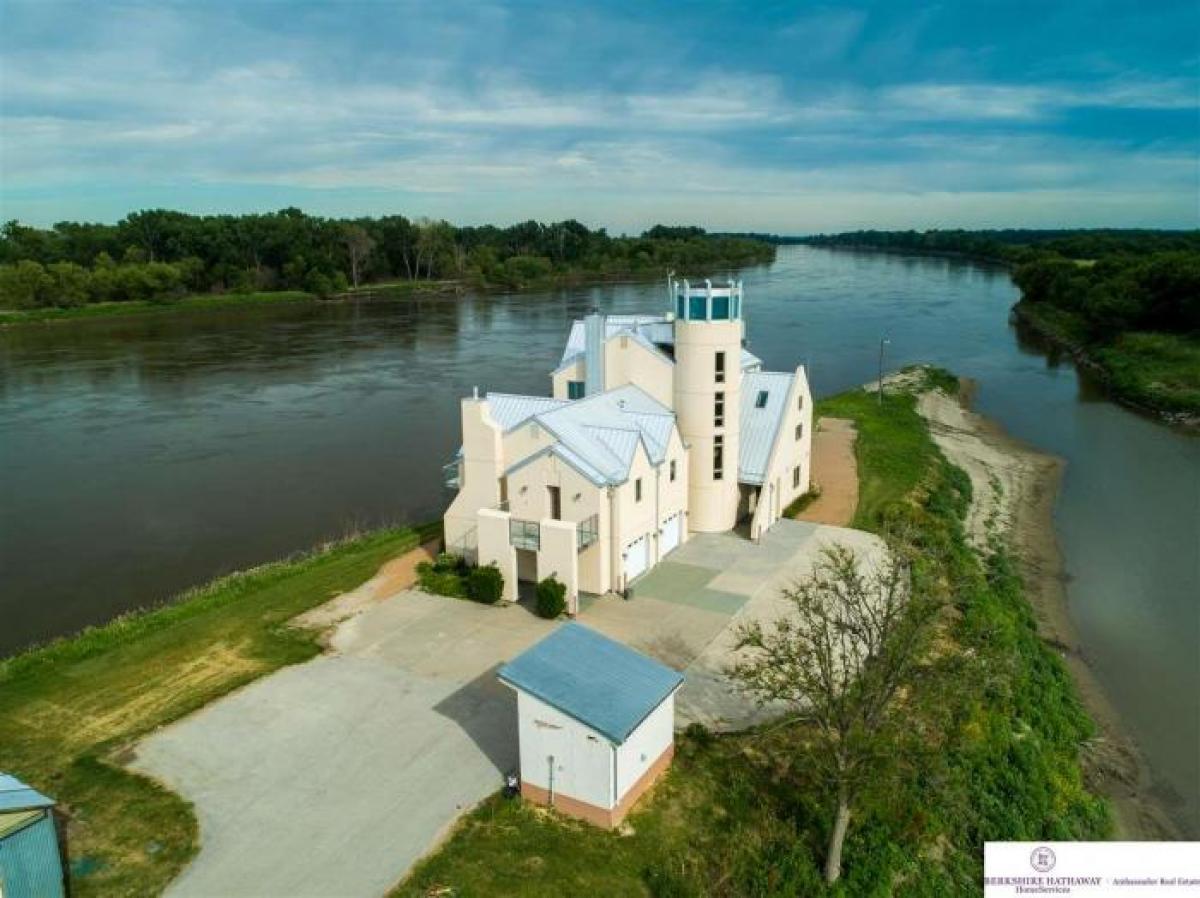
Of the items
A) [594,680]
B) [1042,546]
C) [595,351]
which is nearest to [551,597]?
[594,680]

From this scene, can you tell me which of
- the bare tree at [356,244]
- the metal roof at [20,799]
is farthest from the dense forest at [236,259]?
the metal roof at [20,799]

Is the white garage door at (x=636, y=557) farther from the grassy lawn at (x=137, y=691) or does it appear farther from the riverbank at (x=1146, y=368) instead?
the riverbank at (x=1146, y=368)

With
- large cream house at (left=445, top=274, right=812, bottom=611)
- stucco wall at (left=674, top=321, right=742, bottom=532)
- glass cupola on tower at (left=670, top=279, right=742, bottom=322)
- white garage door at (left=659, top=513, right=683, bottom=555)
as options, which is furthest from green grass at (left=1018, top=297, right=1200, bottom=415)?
white garage door at (left=659, top=513, right=683, bottom=555)

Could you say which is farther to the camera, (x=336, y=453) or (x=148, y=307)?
(x=148, y=307)

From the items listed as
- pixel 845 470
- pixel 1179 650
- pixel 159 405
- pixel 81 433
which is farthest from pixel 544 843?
pixel 159 405

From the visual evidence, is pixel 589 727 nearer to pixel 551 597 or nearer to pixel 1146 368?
pixel 551 597

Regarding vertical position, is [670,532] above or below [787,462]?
below

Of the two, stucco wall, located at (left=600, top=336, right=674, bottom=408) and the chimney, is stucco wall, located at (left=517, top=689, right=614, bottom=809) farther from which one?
the chimney
